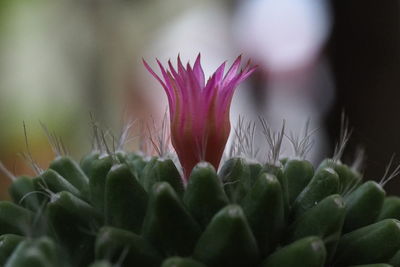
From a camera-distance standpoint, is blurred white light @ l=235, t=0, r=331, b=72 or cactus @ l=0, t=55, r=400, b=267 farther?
blurred white light @ l=235, t=0, r=331, b=72

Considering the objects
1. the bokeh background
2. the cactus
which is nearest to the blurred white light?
the bokeh background

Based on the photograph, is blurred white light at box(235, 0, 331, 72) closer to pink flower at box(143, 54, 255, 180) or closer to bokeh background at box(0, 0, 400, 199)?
bokeh background at box(0, 0, 400, 199)

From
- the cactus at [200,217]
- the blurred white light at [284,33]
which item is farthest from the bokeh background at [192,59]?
the cactus at [200,217]

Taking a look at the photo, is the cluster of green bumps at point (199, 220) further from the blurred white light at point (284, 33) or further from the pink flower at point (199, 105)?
the blurred white light at point (284, 33)

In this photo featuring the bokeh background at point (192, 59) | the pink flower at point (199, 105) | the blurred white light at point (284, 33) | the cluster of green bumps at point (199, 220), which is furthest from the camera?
the blurred white light at point (284, 33)

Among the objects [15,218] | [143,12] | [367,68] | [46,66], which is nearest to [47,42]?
[46,66]

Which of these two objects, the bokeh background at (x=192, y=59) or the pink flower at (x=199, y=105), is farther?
the bokeh background at (x=192, y=59)

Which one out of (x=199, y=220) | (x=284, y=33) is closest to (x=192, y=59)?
(x=284, y=33)
